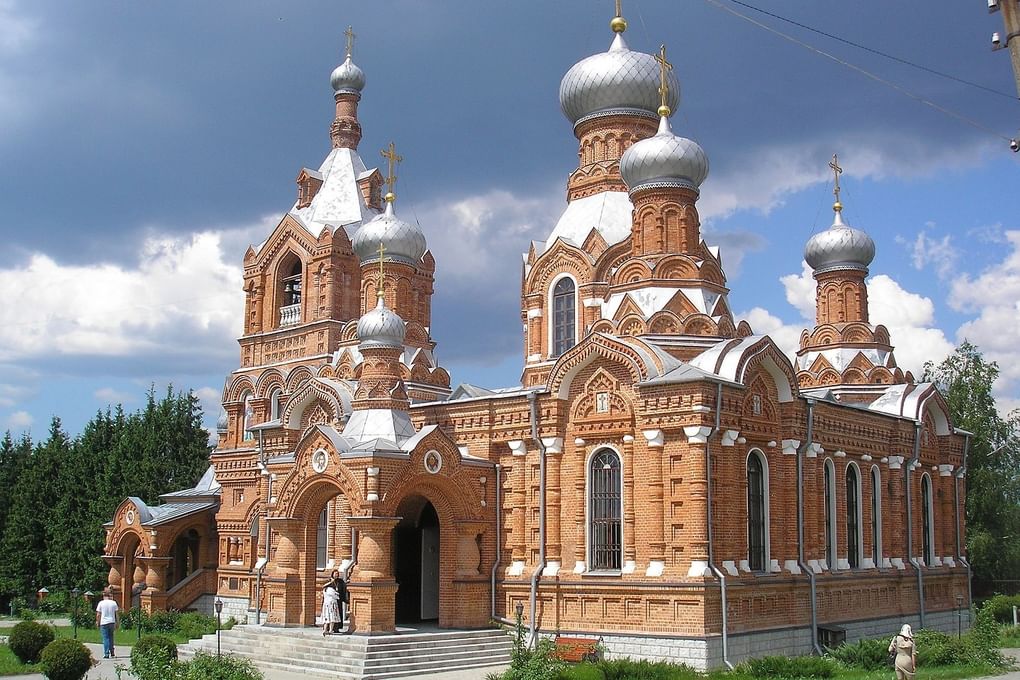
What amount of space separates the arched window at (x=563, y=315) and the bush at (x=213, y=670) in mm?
10716

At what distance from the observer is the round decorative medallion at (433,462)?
19.4 m

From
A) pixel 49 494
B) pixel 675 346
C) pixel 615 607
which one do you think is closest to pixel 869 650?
pixel 615 607

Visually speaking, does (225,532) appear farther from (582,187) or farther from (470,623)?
(582,187)

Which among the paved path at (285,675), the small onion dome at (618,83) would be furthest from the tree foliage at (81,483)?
the small onion dome at (618,83)

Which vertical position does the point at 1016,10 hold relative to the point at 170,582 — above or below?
above

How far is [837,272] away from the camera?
87.4 feet

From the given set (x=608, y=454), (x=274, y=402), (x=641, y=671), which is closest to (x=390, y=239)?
(x=274, y=402)

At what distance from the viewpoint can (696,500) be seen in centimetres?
1755

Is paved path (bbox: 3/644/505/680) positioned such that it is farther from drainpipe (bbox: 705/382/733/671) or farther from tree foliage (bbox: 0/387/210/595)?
tree foliage (bbox: 0/387/210/595)

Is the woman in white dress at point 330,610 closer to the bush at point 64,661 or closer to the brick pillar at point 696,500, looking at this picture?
the bush at point 64,661

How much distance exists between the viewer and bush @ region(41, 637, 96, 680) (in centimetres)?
1457

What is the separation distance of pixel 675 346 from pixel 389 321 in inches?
216

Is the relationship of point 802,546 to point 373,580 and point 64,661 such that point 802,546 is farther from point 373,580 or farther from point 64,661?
point 64,661

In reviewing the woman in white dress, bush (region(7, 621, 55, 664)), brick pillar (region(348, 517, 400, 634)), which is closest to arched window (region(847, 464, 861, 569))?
brick pillar (region(348, 517, 400, 634))
